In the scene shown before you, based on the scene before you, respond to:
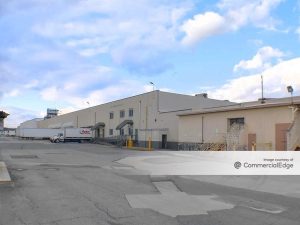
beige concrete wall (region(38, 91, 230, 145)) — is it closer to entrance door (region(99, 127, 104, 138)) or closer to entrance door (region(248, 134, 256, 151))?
entrance door (region(99, 127, 104, 138))

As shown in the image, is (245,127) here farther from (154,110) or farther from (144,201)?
(144,201)

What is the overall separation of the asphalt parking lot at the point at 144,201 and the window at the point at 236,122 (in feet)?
73.1

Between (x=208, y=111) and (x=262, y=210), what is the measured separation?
3510 cm

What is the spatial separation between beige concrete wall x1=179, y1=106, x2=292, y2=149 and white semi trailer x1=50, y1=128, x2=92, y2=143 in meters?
42.2

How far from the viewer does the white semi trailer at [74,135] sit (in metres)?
90.0

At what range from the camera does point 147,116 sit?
65.9 metres

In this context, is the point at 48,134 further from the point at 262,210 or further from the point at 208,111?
the point at 262,210

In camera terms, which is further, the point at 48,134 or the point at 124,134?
the point at 48,134

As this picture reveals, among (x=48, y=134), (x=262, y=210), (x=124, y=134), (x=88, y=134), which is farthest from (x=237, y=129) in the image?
(x=48, y=134)

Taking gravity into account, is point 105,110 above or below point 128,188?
above

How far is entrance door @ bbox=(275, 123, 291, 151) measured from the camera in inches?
1378

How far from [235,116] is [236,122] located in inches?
23.3

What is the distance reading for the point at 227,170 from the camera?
2198 centimetres

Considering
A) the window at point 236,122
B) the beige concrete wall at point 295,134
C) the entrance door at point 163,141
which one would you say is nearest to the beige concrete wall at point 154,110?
the entrance door at point 163,141
